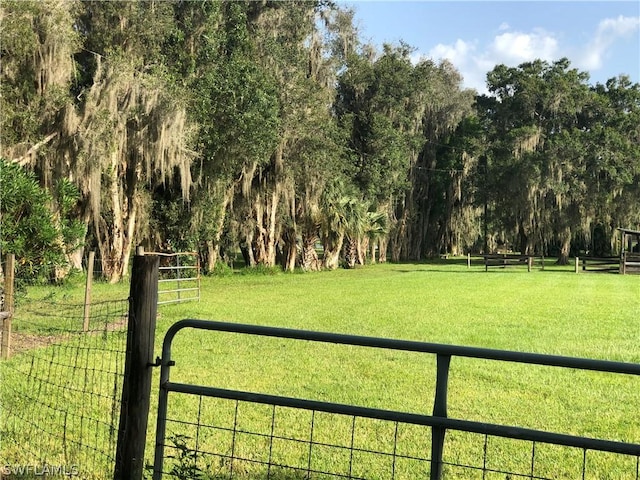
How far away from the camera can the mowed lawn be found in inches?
175

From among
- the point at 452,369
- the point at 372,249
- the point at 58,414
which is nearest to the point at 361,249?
the point at 372,249

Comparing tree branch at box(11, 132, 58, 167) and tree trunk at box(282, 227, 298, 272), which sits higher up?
tree branch at box(11, 132, 58, 167)

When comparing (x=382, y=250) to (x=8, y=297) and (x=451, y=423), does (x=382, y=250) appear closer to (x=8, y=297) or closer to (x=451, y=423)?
(x=8, y=297)

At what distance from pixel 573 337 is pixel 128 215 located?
15.3 metres

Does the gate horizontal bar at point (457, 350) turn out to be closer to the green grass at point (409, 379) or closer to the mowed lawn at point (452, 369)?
the green grass at point (409, 379)

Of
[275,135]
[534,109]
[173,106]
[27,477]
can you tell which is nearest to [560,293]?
[275,135]

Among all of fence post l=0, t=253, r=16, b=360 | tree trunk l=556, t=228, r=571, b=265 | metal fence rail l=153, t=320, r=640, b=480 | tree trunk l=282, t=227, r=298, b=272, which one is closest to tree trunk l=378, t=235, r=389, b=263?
tree trunk l=556, t=228, r=571, b=265

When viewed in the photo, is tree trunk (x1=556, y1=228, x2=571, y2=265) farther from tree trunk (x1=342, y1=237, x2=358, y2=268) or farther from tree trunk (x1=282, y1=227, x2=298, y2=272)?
tree trunk (x1=282, y1=227, x2=298, y2=272)

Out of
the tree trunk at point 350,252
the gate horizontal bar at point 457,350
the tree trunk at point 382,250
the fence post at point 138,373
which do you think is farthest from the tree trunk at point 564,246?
the fence post at point 138,373

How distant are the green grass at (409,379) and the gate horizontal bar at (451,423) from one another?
529 millimetres

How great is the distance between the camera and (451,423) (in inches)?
90.7

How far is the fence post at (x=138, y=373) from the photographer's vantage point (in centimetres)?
288

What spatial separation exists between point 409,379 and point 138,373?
13.7 feet

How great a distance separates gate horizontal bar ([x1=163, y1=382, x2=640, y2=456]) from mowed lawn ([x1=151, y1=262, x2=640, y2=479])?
1.51 metres
